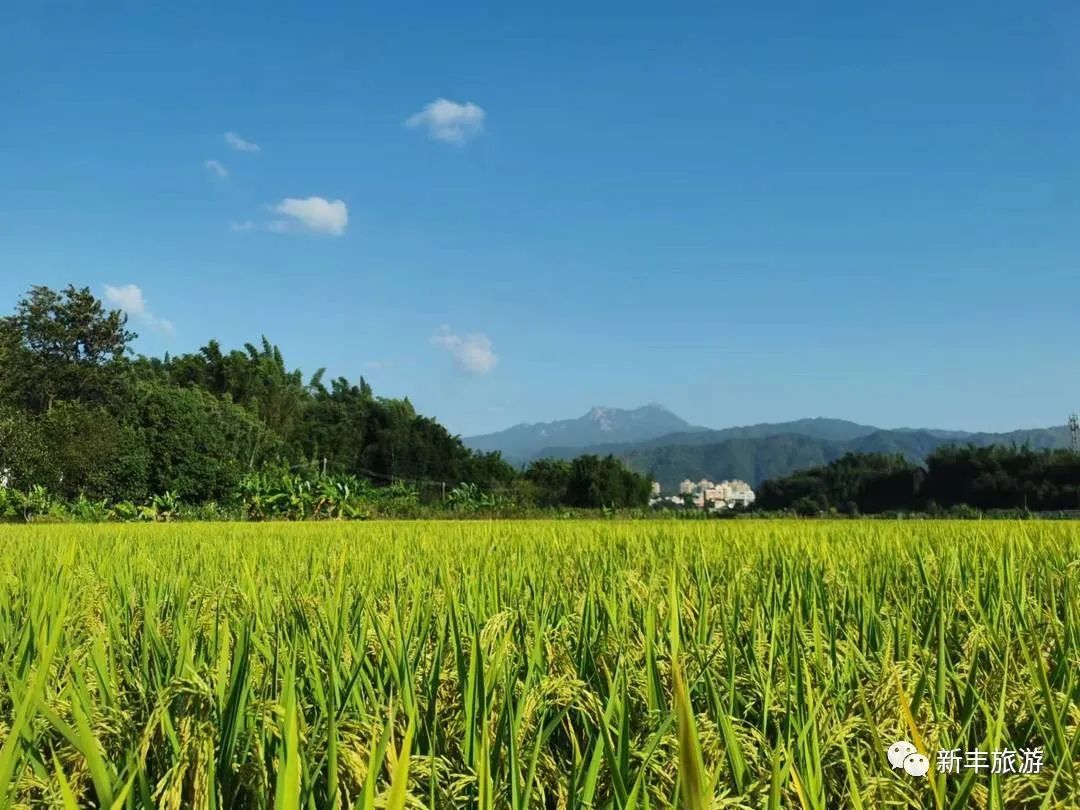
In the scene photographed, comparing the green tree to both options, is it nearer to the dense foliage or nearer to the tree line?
the tree line

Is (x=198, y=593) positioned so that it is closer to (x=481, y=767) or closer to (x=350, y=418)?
(x=481, y=767)

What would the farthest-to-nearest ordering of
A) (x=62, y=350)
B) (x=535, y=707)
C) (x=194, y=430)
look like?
(x=62, y=350), (x=194, y=430), (x=535, y=707)

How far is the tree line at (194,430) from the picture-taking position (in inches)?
1026

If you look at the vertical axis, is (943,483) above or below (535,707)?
below

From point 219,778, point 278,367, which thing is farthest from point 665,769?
point 278,367

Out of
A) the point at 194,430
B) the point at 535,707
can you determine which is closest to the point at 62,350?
the point at 194,430

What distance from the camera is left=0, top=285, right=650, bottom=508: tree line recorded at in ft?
85.5

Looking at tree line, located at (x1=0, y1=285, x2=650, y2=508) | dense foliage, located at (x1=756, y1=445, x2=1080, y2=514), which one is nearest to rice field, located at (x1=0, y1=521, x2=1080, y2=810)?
tree line, located at (x1=0, y1=285, x2=650, y2=508)

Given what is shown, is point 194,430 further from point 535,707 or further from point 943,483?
point 943,483

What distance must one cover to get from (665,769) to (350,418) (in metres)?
54.9

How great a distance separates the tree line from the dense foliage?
12.2 m

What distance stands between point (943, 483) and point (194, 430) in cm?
4001

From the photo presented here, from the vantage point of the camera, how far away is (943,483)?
44188 mm

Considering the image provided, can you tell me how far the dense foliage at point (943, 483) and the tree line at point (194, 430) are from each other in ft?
39.9
